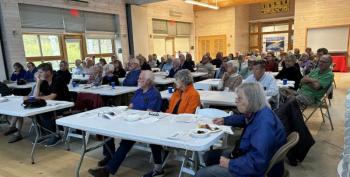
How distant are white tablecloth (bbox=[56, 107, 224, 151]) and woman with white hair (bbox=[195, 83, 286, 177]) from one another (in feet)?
0.67

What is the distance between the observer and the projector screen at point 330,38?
38.2 ft

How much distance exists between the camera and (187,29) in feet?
47.9

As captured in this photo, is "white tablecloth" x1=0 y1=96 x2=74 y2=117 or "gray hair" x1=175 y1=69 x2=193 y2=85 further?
"white tablecloth" x1=0 y1=96 x2=74 y2=117

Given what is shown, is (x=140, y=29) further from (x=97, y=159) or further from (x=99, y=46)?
(x=97, y=159)

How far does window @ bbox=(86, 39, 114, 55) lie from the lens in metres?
9.60

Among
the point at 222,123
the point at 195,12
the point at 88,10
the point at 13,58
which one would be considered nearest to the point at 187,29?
the point at 195,12

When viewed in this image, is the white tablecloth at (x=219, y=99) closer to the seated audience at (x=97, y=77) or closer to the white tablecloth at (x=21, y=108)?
the white tablecloth at (x=21, y=108)

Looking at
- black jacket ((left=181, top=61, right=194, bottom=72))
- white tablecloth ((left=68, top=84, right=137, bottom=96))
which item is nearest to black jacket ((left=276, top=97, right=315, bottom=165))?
white tablecloth ((left=68, top=84, right=137, bottom=96))

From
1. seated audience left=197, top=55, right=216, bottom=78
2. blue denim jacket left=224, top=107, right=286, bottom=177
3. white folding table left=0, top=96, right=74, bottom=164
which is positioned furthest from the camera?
seated audience left=197, top=55, right=216, bottom=78

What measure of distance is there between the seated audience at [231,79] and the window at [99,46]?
6788mm

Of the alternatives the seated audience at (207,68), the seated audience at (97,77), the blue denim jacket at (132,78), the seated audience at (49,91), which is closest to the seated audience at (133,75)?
the blue denim jacket at (132,78)

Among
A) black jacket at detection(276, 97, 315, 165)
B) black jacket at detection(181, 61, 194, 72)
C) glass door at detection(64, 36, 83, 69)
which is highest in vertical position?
glass door at detection(64, 36, 83, 69)

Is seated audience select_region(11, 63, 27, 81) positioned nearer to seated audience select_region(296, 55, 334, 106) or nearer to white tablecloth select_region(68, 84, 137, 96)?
white tablecloth select_region(68, 84, 137, 96)

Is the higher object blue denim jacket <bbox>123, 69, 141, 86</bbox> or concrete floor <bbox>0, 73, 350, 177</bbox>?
blue denim jacket <bbox>123, 69, 141, 86</bbox>
